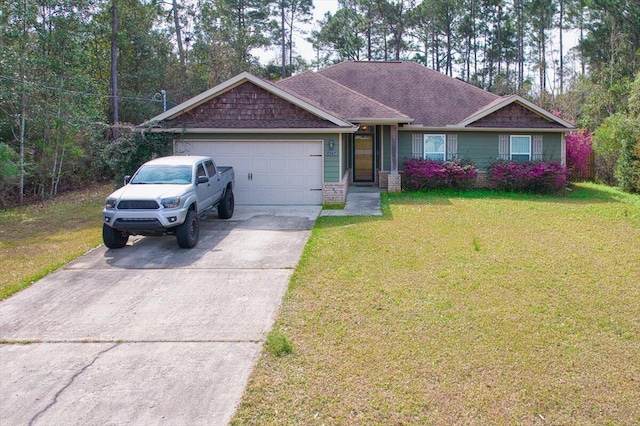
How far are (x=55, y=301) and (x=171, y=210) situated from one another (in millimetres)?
2991

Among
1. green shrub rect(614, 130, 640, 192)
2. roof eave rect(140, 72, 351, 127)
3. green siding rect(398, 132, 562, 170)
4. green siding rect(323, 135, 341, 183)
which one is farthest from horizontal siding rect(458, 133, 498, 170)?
roof eave rect(140, 72, 351, 127)

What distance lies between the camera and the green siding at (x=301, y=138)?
51.5ft

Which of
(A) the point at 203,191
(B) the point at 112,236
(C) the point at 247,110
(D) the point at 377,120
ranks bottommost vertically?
(B) the point at 112,236

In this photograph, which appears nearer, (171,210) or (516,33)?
(171,210)

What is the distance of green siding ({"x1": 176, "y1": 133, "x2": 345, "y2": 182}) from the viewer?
15.7m

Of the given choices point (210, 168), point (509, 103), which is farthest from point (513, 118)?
point (210, 168)

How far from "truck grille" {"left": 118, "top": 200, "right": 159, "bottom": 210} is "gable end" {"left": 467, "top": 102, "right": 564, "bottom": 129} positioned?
45.0ft

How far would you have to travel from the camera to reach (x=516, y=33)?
143 ft

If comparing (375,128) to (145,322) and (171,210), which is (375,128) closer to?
(171,210)

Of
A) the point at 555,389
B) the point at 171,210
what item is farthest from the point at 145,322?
the point at 555,389

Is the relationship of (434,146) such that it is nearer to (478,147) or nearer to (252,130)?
(478,147)

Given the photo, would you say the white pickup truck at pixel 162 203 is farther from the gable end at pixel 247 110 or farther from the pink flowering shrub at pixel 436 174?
the pink flowering shrub at pixel 436 174

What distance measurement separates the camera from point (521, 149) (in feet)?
67.5

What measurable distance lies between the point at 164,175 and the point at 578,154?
18.7 m
